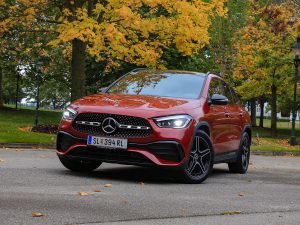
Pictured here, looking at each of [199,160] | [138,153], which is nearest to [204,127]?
[199,160]

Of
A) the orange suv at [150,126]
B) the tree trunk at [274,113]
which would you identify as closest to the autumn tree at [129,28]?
the orange suv at [150,126]

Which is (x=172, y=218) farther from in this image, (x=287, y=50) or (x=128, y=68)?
(x=287, y=50)

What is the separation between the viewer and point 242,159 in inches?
434

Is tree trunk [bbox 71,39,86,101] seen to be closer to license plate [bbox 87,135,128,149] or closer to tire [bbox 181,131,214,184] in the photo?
tire [bbox 181,131,214,184]

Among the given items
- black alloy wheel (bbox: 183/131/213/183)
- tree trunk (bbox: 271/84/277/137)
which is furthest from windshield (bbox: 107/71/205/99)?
tree trunk (bbox: 271/84/277/137)

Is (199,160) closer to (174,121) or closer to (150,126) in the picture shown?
(174,121)

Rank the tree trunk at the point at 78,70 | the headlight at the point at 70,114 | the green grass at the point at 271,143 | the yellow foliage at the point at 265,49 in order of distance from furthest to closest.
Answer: the yellow foliage at the point at 265,49 < the green grass at the point at 271,143 < the tree trunk at the point at 78,70 < the headlight at the point at 70,114

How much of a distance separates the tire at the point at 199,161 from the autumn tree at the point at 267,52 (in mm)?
23298

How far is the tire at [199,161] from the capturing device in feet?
27.7

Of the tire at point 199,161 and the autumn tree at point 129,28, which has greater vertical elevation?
the autumn tree at point 129,28

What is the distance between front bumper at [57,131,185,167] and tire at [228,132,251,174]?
9.72ft

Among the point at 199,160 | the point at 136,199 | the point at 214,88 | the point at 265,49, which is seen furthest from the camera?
the point at 265,49

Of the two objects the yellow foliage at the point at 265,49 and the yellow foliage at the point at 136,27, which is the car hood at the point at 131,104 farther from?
the yellow foliage at the point at 265,49

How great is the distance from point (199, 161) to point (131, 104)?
1297mm
